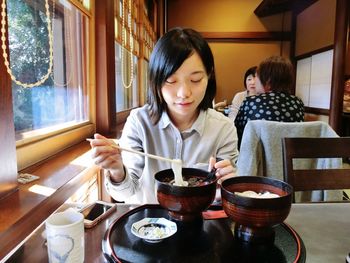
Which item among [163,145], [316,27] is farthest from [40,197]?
[316,27]

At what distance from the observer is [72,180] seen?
1.05m

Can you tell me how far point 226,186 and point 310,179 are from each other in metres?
0.64

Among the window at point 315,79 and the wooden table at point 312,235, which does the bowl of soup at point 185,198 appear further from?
the window at point 315,79

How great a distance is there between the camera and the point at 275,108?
210cm

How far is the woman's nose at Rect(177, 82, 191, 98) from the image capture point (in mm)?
964

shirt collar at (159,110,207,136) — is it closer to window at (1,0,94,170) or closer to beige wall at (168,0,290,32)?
window at (1,0,94,170)

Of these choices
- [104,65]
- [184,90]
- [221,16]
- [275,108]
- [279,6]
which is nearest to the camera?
[184,90]

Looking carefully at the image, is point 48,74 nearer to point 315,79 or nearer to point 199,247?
point 199,247

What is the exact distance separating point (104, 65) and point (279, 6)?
193 inches

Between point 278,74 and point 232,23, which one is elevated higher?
point 232,23

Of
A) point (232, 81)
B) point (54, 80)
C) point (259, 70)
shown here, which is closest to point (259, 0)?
point (232, 81)

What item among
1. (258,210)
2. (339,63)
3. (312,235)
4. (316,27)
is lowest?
(312,235)

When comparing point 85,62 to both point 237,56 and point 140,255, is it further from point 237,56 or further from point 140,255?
point 237,56

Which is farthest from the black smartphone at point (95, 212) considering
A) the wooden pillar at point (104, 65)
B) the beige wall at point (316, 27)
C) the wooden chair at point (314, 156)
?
the beige wall at point (316, 27)
